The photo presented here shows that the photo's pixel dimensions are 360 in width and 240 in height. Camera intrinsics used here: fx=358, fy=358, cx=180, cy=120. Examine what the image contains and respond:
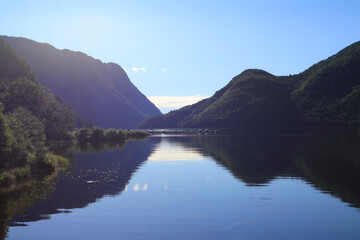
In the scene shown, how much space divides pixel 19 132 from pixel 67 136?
261ft

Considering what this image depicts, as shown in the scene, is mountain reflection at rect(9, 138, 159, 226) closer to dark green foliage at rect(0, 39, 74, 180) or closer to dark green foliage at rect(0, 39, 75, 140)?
dark green foliage at rect(0, 39, 74, 180)

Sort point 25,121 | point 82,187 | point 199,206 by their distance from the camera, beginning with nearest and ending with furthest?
point 199,206, point 82,187, point 25,121

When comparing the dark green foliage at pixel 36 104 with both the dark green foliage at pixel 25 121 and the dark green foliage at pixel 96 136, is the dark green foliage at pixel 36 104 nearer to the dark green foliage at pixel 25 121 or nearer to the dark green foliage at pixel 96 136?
the dark green foliage at pixel 25 121

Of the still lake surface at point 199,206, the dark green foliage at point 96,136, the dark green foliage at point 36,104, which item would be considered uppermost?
the dark green foliage at point 36,104

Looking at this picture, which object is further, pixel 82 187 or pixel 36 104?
pixel 36 104

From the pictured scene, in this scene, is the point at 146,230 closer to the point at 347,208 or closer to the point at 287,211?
the point at 287,211

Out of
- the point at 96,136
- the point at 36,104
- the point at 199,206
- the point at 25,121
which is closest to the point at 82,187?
the point at 199,206

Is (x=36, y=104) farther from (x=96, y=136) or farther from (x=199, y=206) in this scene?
(x=199, y=206)

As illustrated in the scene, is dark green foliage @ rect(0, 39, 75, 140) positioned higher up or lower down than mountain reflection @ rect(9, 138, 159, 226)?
higher up

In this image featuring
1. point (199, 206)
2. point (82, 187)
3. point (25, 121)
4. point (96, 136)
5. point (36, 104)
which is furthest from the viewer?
point (96, 136)

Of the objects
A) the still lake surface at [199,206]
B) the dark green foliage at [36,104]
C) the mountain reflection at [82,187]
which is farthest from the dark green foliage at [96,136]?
the still lake surface at [199,206]

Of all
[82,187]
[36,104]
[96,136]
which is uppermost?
[36,104]

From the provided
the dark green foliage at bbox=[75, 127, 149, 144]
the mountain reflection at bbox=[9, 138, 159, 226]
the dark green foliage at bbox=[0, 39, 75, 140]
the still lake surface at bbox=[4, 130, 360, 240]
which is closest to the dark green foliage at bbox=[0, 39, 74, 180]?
the dark green foliage at bbox=[0, 39, 75, 140]

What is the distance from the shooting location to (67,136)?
12862cm
